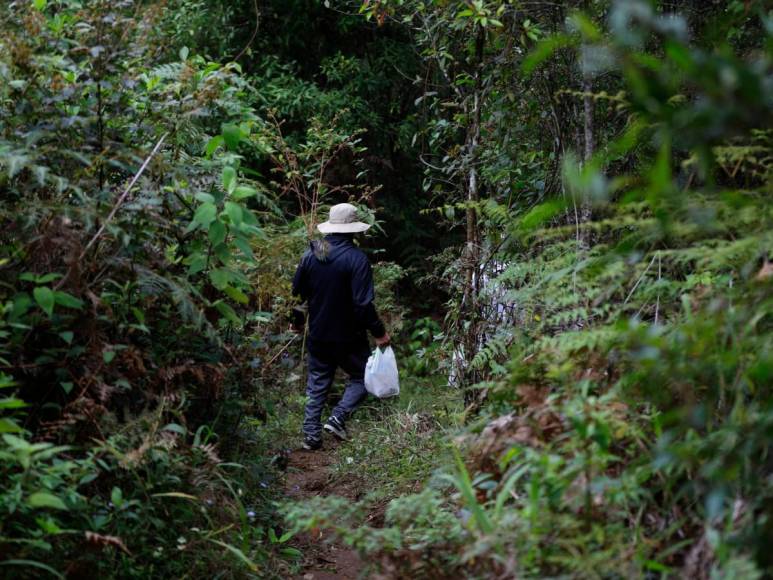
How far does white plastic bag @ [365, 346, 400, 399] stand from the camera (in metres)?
7.06

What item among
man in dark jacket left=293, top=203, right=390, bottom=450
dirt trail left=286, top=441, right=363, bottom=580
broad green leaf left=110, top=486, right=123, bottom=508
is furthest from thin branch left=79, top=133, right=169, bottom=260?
man in dark jacket left=293, top=203, right=390, bottom=450

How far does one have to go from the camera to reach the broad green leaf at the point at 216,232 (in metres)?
4.09

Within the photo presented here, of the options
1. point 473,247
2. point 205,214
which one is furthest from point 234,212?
point 473,247

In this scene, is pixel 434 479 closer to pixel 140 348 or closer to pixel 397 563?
pixel 397 563

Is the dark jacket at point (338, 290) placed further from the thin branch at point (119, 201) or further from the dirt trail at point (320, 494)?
the thin branch at point (119, 201)

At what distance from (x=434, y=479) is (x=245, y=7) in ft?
29.6

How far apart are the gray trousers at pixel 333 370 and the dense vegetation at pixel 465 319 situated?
921 millimetres

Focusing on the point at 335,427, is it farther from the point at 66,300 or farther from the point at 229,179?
the point at 66,300

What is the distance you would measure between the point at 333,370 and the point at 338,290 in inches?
31.3

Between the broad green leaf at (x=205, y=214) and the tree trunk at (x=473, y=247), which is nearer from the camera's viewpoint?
the broad green leaf at (x=205, y=214)

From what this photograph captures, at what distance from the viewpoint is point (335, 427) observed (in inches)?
287

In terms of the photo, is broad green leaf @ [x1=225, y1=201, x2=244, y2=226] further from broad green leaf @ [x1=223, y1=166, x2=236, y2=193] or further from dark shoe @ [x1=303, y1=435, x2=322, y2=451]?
dark shoe @ [x1=303, y1=435, x2=322, y2=451]

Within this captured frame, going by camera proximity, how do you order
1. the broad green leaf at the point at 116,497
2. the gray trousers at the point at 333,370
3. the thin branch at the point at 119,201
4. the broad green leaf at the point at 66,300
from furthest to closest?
the gray trousers at the point at 333,370 → the thin branch at the point at 119,201 → the broad green leaf at the point at 66,300 → the broad green leaf at the point at 116,497

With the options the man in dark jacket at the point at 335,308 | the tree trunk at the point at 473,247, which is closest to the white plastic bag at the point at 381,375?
the man in dark jacket at the point at 335,308
